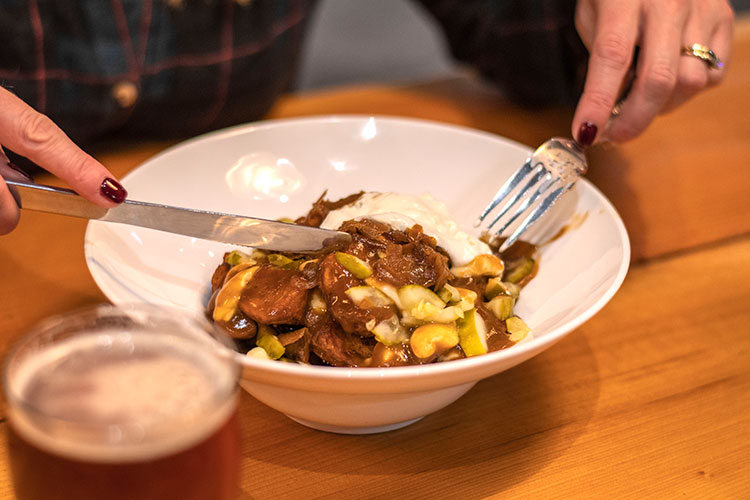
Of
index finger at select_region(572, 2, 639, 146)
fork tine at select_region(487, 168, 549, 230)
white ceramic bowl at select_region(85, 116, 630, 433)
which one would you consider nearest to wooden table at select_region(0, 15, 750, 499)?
white ceramic bowl at select_region(85, 116, 630, 433)

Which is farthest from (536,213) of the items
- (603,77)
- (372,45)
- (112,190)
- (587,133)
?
(372,45)

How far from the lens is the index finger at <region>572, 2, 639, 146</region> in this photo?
5.58ft

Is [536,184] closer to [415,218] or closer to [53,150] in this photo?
[415,218]

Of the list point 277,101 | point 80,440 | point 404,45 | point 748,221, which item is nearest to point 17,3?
point 277,101

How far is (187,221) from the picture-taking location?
1.38 metres

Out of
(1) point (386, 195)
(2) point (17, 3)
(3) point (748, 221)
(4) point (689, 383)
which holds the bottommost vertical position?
(3) point (748, 221)

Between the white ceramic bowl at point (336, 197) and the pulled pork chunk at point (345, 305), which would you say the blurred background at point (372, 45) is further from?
the pulled pork chunk at point (345, 305)

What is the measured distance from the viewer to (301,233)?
4.75ft

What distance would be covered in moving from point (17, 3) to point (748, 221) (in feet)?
7.53

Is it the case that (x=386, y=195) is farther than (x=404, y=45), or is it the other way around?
(x=404, y=45)

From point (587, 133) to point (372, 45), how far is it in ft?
15.9

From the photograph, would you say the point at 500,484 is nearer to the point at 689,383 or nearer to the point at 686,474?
the point at 686,474

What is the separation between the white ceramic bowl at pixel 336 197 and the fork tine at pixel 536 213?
0.18 ft

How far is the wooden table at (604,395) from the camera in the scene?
4.19ft
